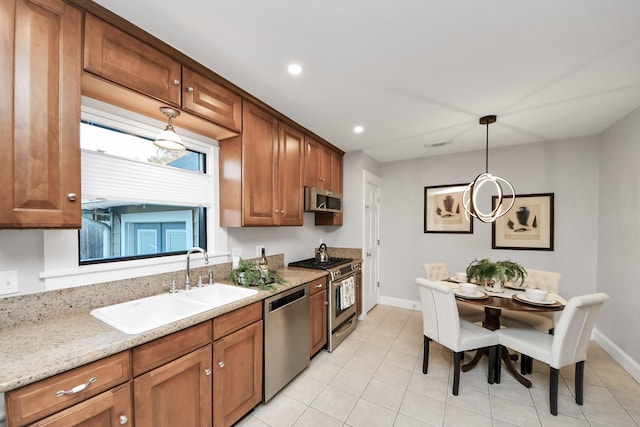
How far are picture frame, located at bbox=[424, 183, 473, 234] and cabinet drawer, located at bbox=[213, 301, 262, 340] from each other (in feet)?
10.3

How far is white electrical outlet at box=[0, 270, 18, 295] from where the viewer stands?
1.27m

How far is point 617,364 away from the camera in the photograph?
102 inches

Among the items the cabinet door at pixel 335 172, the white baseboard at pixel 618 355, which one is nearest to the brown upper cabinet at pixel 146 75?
the cabinet door at pixel 335 172

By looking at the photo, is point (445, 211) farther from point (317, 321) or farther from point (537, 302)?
point (317, 321)

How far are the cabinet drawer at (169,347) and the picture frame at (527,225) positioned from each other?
389 centimetres

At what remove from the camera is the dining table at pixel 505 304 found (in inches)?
83.2

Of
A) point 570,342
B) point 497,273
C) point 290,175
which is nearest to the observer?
point 570,342

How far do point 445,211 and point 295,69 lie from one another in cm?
320

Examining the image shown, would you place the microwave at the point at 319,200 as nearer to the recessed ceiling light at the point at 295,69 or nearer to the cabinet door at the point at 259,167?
the cabinet door at the point at 259,167

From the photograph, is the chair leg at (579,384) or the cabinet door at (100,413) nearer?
the cabinet door at (100,413)

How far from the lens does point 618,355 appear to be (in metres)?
2.62

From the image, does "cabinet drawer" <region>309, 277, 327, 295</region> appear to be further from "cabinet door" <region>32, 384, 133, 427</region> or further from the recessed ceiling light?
the recessed ceiling light

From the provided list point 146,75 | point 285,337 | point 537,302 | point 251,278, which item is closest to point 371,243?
point 537,302

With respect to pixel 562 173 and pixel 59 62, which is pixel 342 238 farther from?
pixel 59 62
